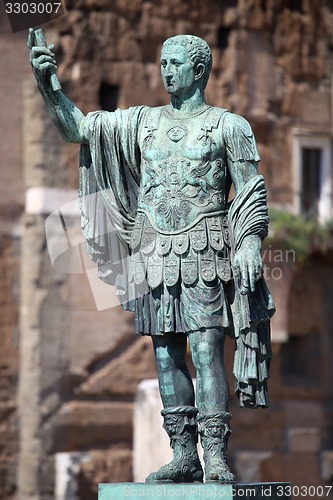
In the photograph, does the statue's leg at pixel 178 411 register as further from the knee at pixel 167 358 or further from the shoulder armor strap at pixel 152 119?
the shoulder armor strap at pixel 152 119

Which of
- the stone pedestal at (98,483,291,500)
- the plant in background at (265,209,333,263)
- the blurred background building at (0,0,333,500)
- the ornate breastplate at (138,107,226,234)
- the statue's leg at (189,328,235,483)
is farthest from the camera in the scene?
the plant in background at (265,209,333,263)

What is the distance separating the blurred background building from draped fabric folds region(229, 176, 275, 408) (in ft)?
19.2

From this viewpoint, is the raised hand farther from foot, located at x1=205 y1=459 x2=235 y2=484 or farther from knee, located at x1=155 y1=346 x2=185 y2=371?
foot, located at x1=205 y1=459 x2=235 y2=484

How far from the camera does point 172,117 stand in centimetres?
670

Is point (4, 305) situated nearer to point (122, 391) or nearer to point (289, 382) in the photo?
point (122, 391)

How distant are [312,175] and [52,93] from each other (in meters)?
7.89

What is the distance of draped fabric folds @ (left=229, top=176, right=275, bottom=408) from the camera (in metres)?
6.46

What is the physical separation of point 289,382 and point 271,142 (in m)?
2.14

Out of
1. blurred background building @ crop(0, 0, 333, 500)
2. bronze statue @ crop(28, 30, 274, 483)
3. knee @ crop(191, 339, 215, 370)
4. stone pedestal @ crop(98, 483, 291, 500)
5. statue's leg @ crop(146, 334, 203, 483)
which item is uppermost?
blurred background building @ crop(0, 0, 333, 500)

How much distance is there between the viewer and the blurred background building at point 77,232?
508 inches

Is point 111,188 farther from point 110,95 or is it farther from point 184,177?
point 110,95

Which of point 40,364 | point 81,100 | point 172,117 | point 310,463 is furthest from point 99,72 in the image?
point 172,117

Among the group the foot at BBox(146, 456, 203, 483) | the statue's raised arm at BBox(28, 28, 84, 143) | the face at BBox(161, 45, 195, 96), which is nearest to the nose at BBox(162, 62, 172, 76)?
the face at BBox(161, 45, 195, 96)

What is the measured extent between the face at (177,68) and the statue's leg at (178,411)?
1.04m
